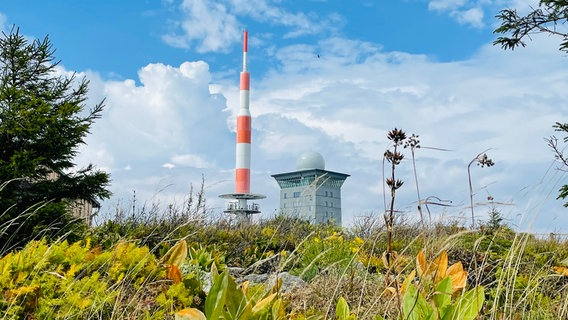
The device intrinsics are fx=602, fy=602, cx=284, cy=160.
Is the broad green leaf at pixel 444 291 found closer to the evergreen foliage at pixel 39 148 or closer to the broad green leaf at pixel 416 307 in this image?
the broad green leaf at pixel 416 307

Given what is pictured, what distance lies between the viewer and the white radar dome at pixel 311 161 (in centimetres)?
4769

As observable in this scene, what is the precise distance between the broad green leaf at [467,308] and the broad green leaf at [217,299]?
0.84 metres

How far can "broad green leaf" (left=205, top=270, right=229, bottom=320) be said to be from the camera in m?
2.14

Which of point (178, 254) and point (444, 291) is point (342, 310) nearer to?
point (444, 291)

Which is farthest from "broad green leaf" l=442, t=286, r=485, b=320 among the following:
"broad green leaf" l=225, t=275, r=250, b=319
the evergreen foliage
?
the evergreen foliage

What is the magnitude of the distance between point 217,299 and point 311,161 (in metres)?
45.8

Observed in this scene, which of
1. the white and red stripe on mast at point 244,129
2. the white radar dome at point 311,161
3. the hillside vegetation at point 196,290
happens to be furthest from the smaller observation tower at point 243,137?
the hillside vegetation at point 196,290

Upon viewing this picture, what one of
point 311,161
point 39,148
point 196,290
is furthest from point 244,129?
point 196,290

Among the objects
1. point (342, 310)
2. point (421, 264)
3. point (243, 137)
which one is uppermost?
point (243, 137)

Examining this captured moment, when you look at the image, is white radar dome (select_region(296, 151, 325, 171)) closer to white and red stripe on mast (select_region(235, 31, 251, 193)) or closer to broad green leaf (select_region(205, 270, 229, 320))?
white and red stripe on mast (select_region(235, 31, 251, 193))

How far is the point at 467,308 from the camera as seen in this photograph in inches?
91.0

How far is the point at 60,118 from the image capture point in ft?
27.0

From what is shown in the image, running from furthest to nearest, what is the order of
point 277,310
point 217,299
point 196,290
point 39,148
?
point 39,148 → point 196,290 → point 277,310 → point 217,299

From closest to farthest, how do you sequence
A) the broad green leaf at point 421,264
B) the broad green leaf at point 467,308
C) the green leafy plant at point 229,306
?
1. the green leafy plant at point 229,306
2. the broad green leaf at point 467,308
3. the broad green leaf at point 421,264
